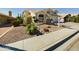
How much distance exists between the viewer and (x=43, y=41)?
307 cm

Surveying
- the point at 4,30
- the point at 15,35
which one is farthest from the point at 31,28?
the point at 4,30

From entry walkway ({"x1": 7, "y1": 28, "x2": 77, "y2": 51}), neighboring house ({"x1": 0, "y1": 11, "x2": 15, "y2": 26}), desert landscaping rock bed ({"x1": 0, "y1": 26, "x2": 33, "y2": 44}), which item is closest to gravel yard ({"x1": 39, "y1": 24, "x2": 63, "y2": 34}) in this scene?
entry walkway ({"x1": 7, "y1": 28, "x2": 77, "y2": 51})

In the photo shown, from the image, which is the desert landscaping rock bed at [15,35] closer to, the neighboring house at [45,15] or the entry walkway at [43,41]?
the entry walkway at [43,41]

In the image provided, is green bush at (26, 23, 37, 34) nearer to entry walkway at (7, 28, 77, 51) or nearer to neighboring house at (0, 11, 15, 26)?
entry walkway at (7, 28, 77, 51)

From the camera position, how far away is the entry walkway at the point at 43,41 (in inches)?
119

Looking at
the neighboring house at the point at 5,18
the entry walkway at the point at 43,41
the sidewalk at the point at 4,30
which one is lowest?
the entry walkway at the point at 43,41

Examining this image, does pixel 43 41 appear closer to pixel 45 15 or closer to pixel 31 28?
pixel 31 28

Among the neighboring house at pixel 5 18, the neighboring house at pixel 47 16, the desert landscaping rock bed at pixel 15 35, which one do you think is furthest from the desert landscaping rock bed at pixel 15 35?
the neighboring house at pixel 47 16
